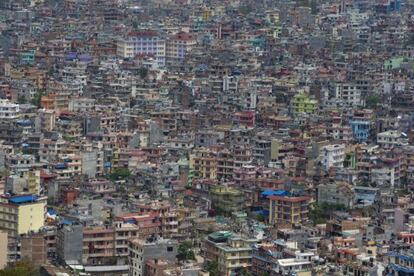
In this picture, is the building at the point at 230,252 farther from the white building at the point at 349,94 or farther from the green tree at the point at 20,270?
the white building at the point at 349,94

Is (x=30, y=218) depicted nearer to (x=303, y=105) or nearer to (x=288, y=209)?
(x=288, y=209)

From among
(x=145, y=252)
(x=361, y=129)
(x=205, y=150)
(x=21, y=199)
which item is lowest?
(x=145, y=252)

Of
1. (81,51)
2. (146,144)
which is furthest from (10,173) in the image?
(81,51)

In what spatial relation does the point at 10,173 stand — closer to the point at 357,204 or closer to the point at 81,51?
the point at 357,204

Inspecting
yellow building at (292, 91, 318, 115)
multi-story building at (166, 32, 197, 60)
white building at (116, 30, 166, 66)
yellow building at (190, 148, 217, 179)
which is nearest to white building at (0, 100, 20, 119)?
yellow building at (190, 148, 217, 179)

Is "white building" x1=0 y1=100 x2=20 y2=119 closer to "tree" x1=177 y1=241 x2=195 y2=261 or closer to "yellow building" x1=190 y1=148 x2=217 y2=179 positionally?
"yellow building" x1=190 y1=148 x2=217 y2=179

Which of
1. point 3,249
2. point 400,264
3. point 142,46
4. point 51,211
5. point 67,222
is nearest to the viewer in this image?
point 400,264

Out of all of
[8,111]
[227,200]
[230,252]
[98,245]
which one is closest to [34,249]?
[98,245]
